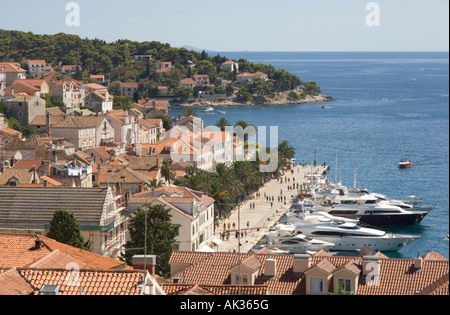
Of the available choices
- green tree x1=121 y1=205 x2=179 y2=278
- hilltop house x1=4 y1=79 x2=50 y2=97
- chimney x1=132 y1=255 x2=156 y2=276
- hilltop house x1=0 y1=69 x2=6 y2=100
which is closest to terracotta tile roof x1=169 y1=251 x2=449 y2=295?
chimney x1=132 y1=255 x2=156 y2=276

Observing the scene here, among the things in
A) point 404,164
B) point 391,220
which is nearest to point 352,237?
point 391,220

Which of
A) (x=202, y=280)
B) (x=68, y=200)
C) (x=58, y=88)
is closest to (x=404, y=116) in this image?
(x=58, y=88)

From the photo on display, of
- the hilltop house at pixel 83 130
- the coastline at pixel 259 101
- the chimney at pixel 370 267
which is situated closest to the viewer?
the chimney at pixel 370 267

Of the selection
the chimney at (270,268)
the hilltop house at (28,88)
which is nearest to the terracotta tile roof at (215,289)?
the chimney at (270,268)

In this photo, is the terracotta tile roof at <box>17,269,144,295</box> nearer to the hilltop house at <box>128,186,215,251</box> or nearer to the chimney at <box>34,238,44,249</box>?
the chimney at <box>34,238,44,249</box>

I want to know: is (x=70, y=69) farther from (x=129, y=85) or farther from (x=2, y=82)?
(x=2, y=82)

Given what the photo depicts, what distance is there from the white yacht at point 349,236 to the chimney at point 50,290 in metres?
25.3

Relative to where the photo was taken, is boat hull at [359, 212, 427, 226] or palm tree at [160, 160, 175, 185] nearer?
palm tree at [160, 160, 175, 185]

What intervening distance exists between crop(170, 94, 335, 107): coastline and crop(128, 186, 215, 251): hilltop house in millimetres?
90196

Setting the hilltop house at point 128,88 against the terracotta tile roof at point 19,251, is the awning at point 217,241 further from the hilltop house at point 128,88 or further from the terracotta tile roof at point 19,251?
the hilltop house at point 128,88

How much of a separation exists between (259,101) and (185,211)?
99702 millimetres

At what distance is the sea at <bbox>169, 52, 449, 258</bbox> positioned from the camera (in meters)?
47.5

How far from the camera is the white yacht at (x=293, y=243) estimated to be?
32469mm

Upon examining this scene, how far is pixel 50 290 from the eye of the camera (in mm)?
8820
